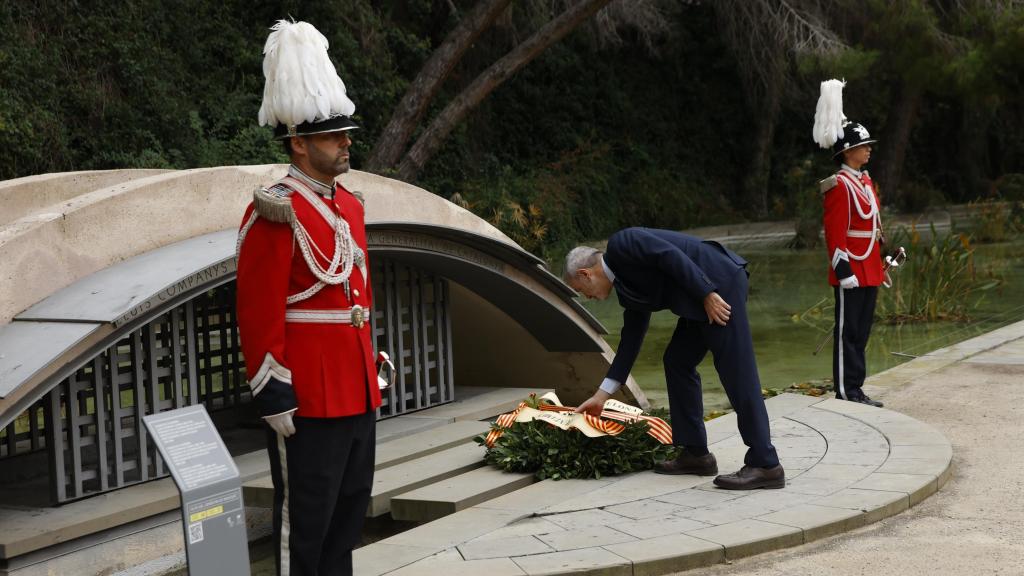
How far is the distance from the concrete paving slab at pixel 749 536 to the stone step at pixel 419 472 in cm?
163

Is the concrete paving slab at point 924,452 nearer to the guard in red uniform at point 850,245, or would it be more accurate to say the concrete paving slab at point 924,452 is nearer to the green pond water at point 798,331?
the guard in red uniform at point 850,245

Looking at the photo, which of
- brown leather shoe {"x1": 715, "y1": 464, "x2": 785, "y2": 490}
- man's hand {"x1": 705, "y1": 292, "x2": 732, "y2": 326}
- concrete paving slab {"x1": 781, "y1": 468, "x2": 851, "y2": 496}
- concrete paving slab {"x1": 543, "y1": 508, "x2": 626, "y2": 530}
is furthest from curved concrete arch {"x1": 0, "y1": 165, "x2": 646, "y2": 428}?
concrete paving slab {"x1": 781, "y1": 468, "x2": 851, "y2": 496}

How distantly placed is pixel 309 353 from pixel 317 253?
318 millimetres

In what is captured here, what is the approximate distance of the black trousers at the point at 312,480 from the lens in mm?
3643

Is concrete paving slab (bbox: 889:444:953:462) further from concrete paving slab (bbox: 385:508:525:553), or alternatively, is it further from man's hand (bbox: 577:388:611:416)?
concrete paving slab (bbox: 385:508:525:553)

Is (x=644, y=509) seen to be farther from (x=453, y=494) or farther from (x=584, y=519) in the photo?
(x=453, y=494)

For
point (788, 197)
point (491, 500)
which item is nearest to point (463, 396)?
point (491, 500)

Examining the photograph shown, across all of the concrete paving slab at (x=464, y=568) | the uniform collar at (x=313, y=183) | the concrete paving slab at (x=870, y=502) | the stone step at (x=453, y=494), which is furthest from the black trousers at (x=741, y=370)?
the uniform collar at (x=313, y=183)

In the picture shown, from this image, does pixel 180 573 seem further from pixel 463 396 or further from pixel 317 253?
pixel 463 396

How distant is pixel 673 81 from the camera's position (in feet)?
96.1

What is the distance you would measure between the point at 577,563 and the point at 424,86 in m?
14.2

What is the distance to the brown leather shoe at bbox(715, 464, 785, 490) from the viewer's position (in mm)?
5320

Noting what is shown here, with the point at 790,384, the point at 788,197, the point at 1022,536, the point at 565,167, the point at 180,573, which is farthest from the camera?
the point at 788,197

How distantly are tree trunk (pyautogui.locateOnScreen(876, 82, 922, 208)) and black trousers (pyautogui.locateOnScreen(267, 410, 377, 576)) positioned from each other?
24.7 m
